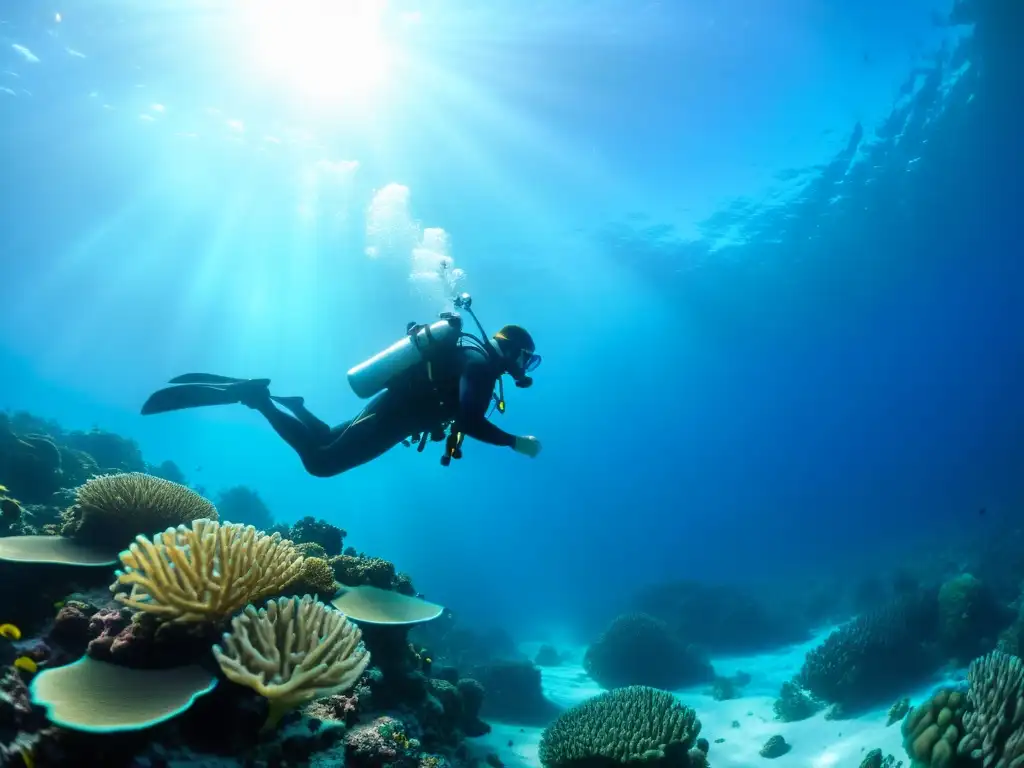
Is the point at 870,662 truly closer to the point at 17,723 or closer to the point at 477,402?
the point at 477,402

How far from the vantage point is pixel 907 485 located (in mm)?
64062

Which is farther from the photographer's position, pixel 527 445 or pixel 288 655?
pixel 527 445

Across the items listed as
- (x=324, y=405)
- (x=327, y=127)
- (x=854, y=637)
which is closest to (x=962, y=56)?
(x=854, y=637)

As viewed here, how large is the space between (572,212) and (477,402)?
30396 millimetres

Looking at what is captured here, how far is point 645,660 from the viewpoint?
52.6ft

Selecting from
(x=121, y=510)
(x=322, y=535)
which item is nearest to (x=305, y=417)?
(x=121, y=510)

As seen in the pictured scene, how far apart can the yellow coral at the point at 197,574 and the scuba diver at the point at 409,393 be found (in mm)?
2882

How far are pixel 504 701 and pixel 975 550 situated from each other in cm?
2869

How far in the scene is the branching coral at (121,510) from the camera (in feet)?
16.0

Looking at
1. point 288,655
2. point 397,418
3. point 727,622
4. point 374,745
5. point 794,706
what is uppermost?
point 727,622

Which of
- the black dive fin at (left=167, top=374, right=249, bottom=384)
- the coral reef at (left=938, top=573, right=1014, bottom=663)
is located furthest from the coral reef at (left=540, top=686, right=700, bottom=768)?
the coral reef at (left=938, top=573, right=1014, bottom=663)

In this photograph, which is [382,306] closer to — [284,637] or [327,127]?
[327,127]

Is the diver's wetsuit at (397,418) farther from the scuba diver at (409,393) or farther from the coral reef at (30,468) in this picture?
the coral reef at (30,468)

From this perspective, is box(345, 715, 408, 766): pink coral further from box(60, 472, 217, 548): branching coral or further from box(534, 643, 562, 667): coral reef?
box(534, 643, 562, 667): coral reef
